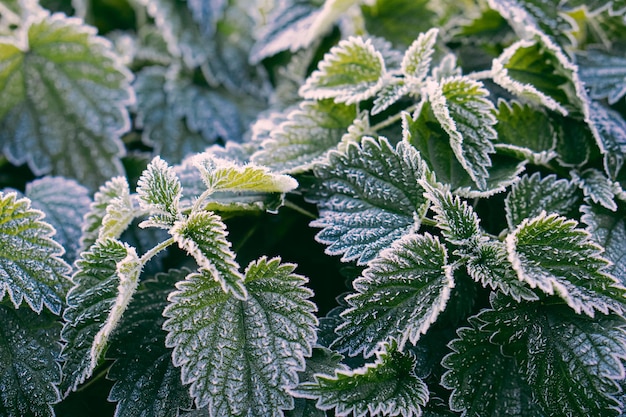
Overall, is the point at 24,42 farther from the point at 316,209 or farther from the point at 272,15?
the point at 316,209

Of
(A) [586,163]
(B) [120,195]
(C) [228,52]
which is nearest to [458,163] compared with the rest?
(A) [586,163]

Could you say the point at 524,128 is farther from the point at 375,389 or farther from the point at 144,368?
the point at 144,368

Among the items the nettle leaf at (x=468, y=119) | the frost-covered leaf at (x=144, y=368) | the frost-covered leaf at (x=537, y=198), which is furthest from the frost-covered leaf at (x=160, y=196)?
the frost-covered leaf at (x=537, y=198)

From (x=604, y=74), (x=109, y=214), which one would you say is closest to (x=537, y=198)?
(x=604, y=74)

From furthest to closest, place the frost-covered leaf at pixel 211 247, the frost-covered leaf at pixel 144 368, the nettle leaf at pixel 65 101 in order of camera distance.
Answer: the nettle leaf at pixel 65 101, the frost-covered leaf at pixel 144 368, the frost-covered leaf at pixel 211 247

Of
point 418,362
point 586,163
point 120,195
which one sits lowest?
point 418,362

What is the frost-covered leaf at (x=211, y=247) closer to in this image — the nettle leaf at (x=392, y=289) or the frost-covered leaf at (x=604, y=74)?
the nettle leaf at (x=392, y=289)
